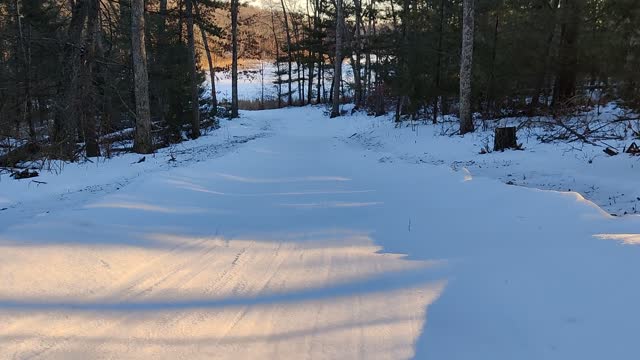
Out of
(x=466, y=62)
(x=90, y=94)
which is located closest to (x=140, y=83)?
(x=90, y=94)

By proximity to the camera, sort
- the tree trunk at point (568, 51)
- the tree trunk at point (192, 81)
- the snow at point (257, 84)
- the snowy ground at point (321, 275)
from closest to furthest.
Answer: the snowy ground at point (321, 275) < the tree trunk at point (568, 51) < the tree trunk at point (192, 81) < the snow at point (257, 84)

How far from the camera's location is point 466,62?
14039 millimetres

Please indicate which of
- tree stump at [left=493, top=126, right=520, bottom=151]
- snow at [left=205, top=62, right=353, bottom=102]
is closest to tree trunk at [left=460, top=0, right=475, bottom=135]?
tree stump at [left=493, top=126, right=520, bottom=151]

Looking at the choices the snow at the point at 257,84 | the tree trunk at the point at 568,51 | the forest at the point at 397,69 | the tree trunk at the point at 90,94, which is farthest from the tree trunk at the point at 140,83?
the snow at the point at 257,84

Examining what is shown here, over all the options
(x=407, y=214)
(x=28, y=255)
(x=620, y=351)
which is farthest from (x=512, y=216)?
(x=28, y=255)

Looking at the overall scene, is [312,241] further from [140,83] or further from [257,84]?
[257,84]

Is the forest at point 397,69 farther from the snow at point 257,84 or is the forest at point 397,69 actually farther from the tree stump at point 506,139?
the snow at point 257,84

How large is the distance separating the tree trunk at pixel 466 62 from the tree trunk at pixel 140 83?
31.9ft

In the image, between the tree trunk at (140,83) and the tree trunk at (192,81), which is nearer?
the tree trunk at (140,83)

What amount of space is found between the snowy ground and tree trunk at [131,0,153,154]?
6.39 meters

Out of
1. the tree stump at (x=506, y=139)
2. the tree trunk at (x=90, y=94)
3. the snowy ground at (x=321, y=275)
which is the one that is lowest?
the snowy ground at (x=321, y=275)

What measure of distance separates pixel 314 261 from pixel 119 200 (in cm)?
321

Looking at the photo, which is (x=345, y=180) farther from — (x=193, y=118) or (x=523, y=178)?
(x=193, y=118)

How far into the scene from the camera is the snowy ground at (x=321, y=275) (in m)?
2.56
